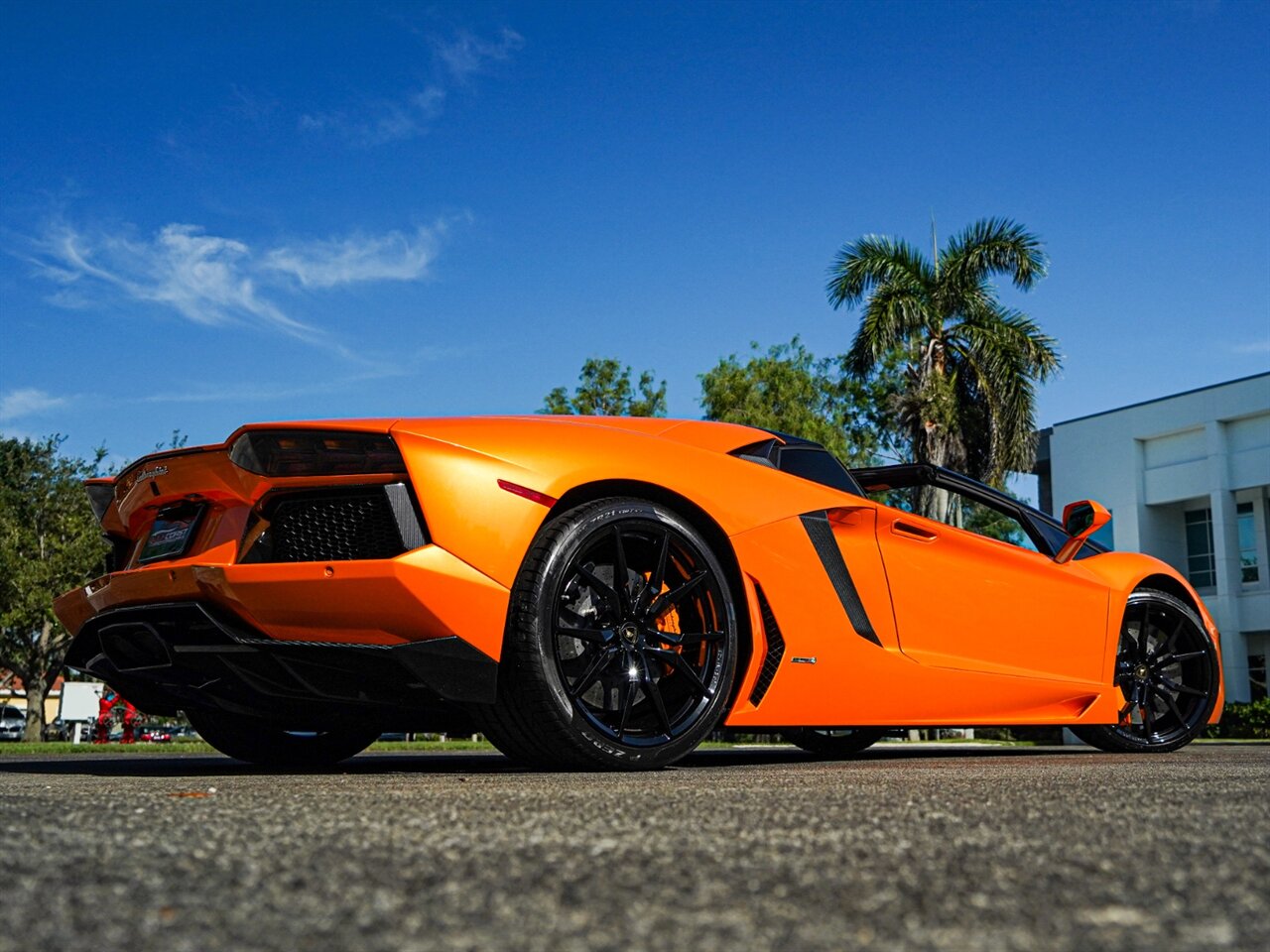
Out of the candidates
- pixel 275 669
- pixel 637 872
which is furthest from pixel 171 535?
pixel 637 872

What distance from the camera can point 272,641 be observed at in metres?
3.66

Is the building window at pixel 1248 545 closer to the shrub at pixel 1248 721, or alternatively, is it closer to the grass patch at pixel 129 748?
the shrub at pixel 1248 721

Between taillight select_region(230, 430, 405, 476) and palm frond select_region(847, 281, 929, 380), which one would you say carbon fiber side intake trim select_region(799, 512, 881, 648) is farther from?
palm frond select_region(847, 281, 929, 380)

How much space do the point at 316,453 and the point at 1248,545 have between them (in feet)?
119

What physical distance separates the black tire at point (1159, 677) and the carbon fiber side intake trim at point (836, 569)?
213 cm

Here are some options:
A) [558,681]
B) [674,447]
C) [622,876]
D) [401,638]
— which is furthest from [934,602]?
[622,876]

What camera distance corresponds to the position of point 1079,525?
6.07 m

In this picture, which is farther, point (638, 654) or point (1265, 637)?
point (1265, 637)

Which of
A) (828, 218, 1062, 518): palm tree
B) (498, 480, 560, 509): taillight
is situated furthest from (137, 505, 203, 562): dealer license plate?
(828, 218, 1062, 518): palm tree

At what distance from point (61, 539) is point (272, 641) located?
30.6 meters

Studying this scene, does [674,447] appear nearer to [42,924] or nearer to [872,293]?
[42,924]

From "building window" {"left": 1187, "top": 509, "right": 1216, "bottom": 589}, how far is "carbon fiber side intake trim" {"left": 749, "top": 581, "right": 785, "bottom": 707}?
115 ft

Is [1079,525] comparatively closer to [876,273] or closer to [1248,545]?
[876,273]

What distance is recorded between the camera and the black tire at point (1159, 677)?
20.2ft
